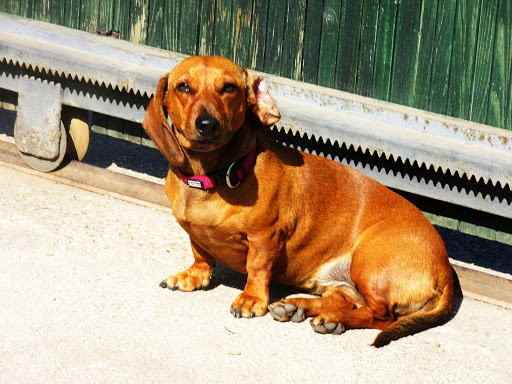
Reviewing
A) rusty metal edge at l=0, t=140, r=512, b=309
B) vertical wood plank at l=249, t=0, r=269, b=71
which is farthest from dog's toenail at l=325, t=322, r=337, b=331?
vertical wood plank at l=249, t=0, r=269, b=71

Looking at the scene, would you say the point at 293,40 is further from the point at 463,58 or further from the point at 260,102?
the point at 260,102

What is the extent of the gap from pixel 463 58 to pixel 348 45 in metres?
0.72

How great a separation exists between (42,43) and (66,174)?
934 millimetres

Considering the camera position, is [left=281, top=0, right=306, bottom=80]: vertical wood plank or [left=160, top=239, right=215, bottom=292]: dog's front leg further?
[left=281, top=0, right=306, bottom=80]: vertical wood plank

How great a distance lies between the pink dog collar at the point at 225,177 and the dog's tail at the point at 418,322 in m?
0.99

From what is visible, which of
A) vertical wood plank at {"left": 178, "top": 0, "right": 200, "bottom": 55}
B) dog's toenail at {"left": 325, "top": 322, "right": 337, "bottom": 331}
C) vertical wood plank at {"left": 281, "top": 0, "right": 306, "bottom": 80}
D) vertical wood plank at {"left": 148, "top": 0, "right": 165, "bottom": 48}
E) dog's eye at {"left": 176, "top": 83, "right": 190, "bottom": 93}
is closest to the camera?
dog's eye at {"left": 176, "top": 83, "right": 190, "bottom": 93}

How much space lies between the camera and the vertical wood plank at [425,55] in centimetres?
445

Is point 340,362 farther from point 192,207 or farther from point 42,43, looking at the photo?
point 42,43

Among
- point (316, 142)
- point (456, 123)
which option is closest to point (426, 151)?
point (456, 123)

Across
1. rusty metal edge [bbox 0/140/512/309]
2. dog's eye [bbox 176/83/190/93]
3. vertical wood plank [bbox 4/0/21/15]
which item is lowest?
rusty metal edge [bbox 0/140/512/309]

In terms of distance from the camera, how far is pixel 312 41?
4816 millimetres

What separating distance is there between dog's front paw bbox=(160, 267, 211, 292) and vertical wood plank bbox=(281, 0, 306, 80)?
Result: 1.66m

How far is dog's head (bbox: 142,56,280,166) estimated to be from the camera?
3.26m

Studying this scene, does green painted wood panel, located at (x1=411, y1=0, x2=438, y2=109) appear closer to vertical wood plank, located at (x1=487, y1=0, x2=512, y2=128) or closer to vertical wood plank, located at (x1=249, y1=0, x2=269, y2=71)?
vertical wood plank, located at (x1=487, y1=0, x2=512, y2=128)
